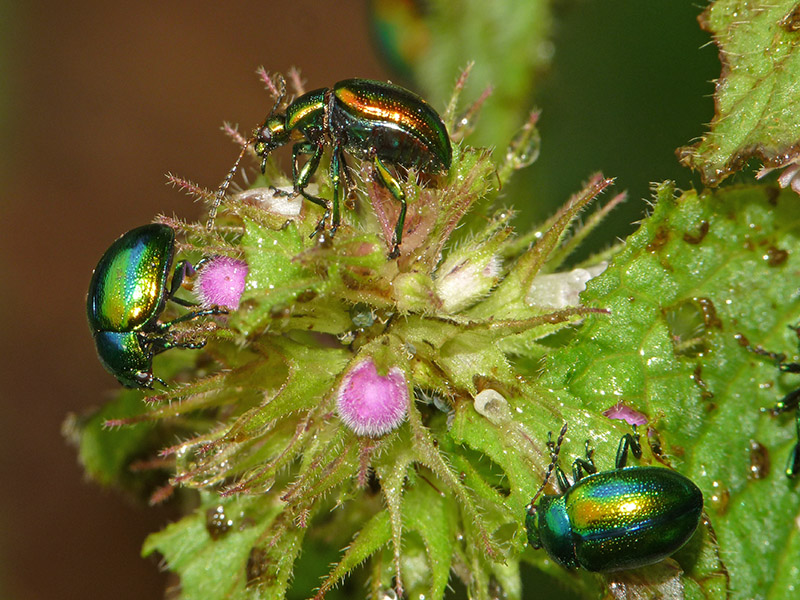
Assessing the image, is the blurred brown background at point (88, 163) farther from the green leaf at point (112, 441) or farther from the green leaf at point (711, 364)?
the green leaf at point (711, 364)

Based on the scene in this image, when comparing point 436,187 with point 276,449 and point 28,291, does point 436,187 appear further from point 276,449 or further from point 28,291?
point 28,291

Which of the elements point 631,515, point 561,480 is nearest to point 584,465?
point 561,480

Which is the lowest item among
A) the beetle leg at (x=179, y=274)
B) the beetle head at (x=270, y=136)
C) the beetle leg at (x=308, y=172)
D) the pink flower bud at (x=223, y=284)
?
the pink flower bud at (x=223, y=284)

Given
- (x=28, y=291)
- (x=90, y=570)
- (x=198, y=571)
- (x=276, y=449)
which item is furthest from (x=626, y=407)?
(x=28, y=291)

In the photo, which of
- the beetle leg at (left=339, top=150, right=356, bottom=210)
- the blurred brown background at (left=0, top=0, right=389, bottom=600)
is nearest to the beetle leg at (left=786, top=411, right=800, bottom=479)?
the beetle leg at (left=339, top=150, right=356, bottom=210)

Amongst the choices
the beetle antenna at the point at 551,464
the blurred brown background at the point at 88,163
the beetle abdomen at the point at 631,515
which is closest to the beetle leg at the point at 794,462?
the beetle abdomen at the point at 631,515

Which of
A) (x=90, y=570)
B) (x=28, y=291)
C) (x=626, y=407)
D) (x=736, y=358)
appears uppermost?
(x=28, y=291)

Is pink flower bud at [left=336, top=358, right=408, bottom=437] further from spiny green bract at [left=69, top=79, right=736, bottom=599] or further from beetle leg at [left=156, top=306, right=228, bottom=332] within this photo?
beetle leg at [left=156, top=306, right=228, bottom=332]
